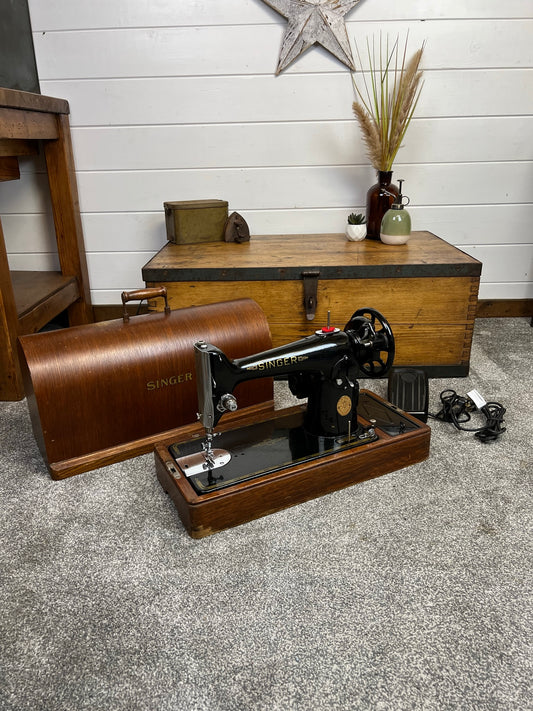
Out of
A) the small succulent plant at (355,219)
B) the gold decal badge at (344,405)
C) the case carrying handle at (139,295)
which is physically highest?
the small succulent plant at (355,219)

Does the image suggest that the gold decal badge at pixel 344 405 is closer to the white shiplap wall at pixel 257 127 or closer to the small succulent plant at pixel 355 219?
the small succulent plant at pixel 355 219

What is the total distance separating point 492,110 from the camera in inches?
99.5

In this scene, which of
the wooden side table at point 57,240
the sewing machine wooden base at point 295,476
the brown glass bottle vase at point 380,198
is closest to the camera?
the sewing machine wooden base at point 295,476

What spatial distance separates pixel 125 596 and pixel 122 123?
7.16 ft

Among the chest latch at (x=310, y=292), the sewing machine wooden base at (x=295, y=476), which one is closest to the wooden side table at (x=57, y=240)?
the sewing machine wooden base at (x=295, y=476)

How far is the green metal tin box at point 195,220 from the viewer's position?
2404 millimetres

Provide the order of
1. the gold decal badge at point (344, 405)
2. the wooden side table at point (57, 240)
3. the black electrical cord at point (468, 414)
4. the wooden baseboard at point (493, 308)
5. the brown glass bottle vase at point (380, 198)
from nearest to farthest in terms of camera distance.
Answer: the gold decal badge at point (344, 405), the black electrical cord at point (468, 414), the wooden side table at point (57, 240), the brown glass bottle vase at point (380, 198), the wooden baseboard at point (493, 308)

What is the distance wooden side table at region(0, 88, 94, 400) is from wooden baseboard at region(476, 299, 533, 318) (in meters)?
2.09

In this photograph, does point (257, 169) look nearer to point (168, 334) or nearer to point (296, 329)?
point (296, 329)

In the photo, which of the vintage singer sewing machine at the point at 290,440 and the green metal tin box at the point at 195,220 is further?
the green metal tin box at the point at 195,220

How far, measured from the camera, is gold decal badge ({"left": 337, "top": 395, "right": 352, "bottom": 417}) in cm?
142

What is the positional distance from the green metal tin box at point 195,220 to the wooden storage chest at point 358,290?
1.12ft

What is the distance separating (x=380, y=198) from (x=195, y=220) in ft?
2.77

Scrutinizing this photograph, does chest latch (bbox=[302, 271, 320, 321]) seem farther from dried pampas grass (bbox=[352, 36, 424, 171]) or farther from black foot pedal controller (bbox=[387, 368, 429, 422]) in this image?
dried pampas grass (bbox=[352, 36, 424, 171])
